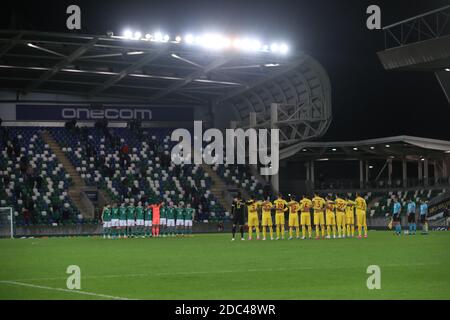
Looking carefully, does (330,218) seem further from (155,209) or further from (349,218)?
(155,209)

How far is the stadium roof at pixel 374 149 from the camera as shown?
5709 cm

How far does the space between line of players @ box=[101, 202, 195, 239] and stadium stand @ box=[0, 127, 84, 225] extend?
25.3ft

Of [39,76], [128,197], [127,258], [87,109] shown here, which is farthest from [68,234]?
[127,258]

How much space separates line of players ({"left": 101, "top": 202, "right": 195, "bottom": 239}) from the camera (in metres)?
43.0

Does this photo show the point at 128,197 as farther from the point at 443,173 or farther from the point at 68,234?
the point at 443,173

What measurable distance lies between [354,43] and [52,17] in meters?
16.6

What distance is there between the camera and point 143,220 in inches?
1742

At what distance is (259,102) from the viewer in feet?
204

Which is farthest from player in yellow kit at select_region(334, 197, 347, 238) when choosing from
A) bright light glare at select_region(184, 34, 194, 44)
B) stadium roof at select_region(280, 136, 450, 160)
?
stadium roof at select_region(280, 136, 450, 160)

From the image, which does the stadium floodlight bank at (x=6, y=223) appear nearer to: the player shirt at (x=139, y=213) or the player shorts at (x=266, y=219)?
the player shirt at (x=139, y=213)

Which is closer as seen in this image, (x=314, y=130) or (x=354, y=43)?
(x=354, y=43)

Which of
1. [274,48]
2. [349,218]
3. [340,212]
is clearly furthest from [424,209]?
[274,48]

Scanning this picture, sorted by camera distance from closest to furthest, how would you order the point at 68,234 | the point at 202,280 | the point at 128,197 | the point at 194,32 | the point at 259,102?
the point at 202,280, the point at 194,32, the point at 68,234, the point at 128,197, the point at 259,102

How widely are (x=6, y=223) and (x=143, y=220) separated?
26.1 feet
